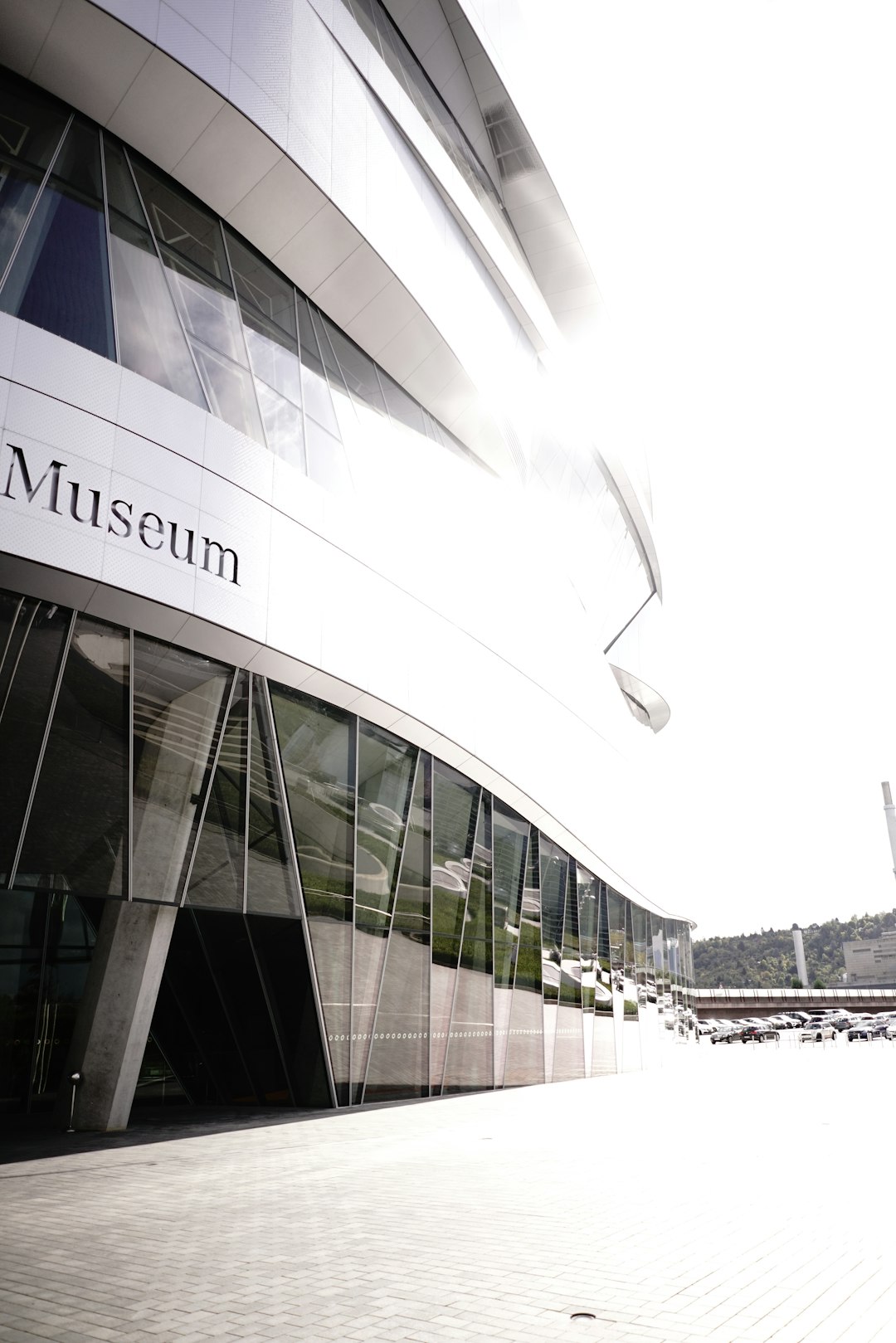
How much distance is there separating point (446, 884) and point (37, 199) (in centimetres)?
1363

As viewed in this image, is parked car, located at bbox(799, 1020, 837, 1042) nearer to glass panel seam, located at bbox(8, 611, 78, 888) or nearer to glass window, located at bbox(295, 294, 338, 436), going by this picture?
glass window, located at bbox(295, 294, 338, 436)

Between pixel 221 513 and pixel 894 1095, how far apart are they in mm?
17055

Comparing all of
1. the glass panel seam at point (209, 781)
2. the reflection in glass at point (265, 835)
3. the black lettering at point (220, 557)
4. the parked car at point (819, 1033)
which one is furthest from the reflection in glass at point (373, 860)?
the parked car at point (819, 1033)

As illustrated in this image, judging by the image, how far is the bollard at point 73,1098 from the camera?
40.3 feet

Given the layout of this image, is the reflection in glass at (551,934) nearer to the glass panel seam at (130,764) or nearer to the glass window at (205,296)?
the glass panel seam at (130,764)

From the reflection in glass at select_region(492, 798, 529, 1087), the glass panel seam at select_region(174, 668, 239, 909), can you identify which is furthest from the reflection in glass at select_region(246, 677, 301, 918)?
the reflection in glass at select_region(492, 798, 529, 1087)

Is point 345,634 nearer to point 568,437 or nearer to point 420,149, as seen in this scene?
point 420,149

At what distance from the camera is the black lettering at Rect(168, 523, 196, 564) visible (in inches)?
469

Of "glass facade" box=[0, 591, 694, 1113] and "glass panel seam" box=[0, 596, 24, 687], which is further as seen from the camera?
"glass facade" box=[0, 591, 694, 1113]

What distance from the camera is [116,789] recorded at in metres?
11.9

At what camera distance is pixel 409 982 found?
1747 cm

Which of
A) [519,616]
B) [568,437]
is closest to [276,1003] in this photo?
[519,616]

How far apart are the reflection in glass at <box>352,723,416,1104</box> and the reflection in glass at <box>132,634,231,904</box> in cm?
405

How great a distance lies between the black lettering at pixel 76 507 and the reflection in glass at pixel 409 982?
354 inches
